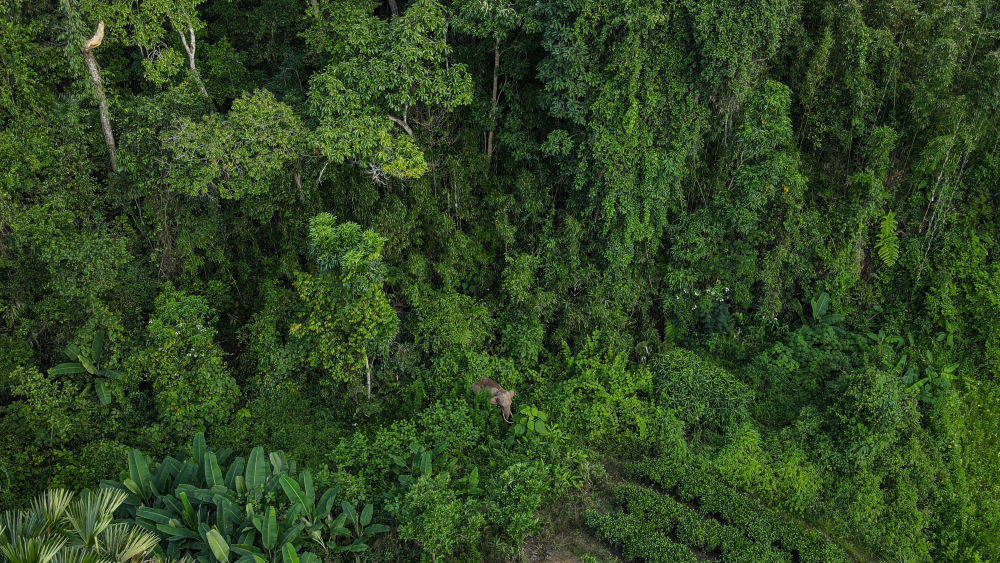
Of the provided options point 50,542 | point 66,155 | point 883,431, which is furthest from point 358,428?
point 883,431

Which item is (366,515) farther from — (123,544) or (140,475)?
(140,475)

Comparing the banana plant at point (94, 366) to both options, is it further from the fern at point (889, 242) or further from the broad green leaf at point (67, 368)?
the fern at point (889, 242)

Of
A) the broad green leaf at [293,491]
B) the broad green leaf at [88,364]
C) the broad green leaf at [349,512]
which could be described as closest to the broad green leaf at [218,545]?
the broad green leaf at [293,491]

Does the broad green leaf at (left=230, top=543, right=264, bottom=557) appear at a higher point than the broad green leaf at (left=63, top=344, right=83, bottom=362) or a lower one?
lower

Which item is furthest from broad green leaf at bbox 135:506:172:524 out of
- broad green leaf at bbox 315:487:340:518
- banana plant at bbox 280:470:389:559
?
broad green leaf at bbox 315:487:340:518

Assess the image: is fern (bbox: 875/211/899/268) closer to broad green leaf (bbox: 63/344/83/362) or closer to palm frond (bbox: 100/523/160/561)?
palm frond (bbox: 100/523/160/561)

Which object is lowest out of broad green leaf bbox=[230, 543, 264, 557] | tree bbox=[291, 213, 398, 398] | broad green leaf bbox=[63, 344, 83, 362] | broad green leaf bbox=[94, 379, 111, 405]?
broad green leaf bbox=[230, 543, 264, 557]

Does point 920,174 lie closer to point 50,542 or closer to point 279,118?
point 279,118
